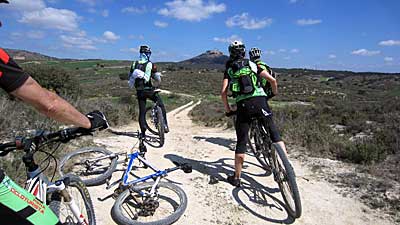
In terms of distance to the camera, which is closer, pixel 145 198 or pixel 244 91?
pixel 145 198

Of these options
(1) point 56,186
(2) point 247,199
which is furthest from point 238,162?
(1) point 56,186

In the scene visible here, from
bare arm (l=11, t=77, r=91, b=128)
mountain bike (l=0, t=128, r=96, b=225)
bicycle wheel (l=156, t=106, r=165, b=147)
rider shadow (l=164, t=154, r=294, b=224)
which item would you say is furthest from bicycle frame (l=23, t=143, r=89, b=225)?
bicycle wheel (l=156, t=106, r=165, b=147)

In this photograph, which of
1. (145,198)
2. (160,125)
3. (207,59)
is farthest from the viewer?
(207,59)

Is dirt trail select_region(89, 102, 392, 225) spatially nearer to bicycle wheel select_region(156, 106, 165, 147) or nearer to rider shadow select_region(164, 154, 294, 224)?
rider shadow select_region(164, 154, 294, 224)

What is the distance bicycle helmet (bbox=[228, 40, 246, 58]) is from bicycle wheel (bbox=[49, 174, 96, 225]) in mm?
2773

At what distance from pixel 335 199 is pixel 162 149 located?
3.88 m

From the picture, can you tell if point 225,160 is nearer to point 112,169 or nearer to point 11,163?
point 112,169

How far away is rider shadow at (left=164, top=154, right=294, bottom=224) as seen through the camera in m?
4.24

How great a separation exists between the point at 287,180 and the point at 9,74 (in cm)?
341

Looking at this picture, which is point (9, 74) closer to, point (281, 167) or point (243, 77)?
point (243, 77)

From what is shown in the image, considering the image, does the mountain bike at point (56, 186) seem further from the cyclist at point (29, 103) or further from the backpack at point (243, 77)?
the backpack at point (243, 77)

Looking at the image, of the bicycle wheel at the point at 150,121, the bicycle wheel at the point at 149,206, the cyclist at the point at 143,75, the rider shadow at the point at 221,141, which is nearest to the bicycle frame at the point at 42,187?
the bicycle wheel at the point at 149,206

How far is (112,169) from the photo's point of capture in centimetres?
481

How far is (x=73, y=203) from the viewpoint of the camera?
8.89 feet
